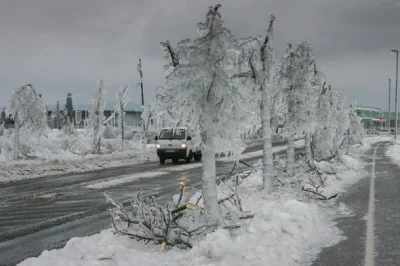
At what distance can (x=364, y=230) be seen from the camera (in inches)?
326

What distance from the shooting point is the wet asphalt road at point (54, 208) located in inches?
294

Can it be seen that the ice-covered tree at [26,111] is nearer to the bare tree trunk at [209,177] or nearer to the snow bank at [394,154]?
the snow bank at [394,154]

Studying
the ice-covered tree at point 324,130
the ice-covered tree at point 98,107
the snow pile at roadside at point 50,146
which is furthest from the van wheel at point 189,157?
the ice-covered tree at point 98,107

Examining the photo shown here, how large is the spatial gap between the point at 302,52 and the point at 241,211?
7.60 meters

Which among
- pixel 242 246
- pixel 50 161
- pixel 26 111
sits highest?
pixel 26 111

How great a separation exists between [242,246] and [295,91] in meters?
8.11

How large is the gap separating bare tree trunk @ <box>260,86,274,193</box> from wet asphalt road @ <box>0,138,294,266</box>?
3.07 m

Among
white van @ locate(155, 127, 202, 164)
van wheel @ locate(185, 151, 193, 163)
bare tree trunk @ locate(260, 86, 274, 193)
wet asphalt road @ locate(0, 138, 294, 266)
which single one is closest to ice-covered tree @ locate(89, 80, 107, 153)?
white van @ locate(155, 127, 202, 164)

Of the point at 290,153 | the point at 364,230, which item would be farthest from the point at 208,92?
the point at 290,153

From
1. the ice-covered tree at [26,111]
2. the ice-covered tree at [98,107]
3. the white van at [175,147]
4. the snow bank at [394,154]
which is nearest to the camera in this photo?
the white van at [175,147]

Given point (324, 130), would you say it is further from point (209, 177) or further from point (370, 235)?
point (209, 177)

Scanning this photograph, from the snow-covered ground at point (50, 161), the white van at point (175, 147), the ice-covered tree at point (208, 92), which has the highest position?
the ice-covered tree at point (208, 92)

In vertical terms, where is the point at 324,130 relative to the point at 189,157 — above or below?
above

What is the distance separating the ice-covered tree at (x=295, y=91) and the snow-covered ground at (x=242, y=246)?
4.74 meters
